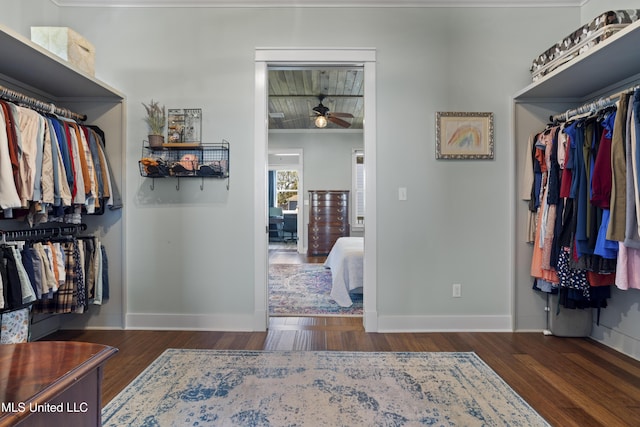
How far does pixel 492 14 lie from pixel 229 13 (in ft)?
7.35

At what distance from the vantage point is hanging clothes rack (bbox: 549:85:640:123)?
2.02m

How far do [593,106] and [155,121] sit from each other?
3.28 metres

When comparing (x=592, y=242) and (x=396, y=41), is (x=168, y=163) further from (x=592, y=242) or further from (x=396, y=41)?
(x=592, y=242)

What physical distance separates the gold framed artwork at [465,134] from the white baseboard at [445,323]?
137 centimetres

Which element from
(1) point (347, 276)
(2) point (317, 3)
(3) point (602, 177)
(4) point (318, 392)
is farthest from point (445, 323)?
(2) point (317, 3)

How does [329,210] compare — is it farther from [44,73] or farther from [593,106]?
[44,73]

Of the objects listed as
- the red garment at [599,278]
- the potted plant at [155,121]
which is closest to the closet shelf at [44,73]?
the potted plant at [155,121]

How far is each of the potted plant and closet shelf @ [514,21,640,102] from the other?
2.97 m

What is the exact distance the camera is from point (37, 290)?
2020 millimetres

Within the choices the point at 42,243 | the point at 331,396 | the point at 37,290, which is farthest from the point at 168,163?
the point at 331,396

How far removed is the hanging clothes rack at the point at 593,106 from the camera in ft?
6.61

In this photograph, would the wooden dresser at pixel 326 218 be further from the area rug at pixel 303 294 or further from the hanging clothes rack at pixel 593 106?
the hanging clothes rack at pixel 593 106

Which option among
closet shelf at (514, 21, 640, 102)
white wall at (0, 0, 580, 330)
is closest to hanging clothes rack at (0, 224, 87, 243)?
white wall at (0, 0, 580, 330)

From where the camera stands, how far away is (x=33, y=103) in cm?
215
